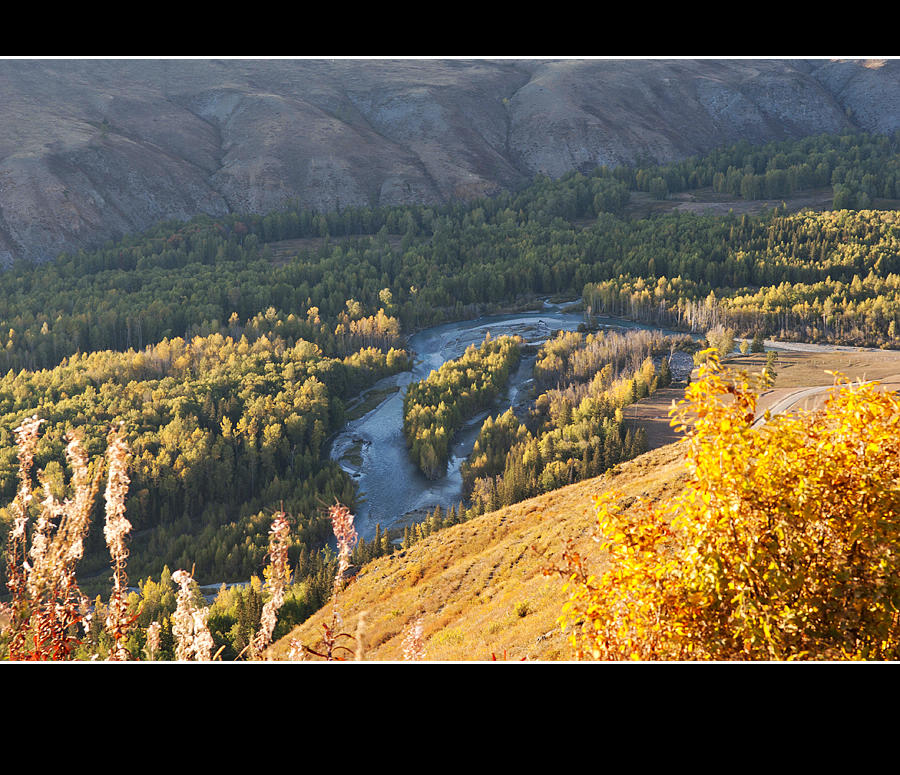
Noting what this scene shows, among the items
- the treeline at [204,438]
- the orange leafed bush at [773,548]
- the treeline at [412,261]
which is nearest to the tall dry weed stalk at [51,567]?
the orange leafed bush at [773,548]

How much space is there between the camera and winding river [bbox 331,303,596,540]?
173 feet

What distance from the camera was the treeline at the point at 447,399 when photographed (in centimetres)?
5828

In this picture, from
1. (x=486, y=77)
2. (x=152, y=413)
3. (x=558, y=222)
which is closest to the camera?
(x=152, y=413)

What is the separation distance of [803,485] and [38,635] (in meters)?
9.16

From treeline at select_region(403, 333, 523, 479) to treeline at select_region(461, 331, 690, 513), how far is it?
322cm

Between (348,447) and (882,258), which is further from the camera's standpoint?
(882,258)

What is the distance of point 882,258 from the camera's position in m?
96.9

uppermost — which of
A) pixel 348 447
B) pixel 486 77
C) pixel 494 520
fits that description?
pixel 486 77

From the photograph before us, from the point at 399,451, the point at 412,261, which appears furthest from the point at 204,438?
the point at 412,261

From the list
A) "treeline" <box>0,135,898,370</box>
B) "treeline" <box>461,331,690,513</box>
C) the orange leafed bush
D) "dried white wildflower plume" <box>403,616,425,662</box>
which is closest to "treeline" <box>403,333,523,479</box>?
"treeline" <box>461,331,690,513</box>

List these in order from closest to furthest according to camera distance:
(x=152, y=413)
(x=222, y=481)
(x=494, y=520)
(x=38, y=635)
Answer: (x=38, y=635) → (x=494, y=520) → (x=222, y=481) → (x=152, y=413)

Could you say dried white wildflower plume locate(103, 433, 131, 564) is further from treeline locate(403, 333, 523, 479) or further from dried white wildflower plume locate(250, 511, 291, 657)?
treeline locate(403, 333, 523, 479)

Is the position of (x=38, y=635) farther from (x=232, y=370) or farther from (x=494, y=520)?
(x=232, y=370)

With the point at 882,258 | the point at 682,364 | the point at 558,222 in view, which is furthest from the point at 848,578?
the point at 558,222
